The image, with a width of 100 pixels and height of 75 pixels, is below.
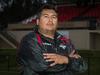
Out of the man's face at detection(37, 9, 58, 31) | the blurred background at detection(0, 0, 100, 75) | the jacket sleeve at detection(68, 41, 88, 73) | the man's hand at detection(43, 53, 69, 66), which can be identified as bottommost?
the blurred background at detection(0, 0, 100, 75)

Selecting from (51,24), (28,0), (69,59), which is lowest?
(28,0)

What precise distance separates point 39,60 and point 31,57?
0.06 meters

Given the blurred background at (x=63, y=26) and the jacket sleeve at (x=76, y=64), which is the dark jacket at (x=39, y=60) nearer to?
the jacket sleeve at (x=76, y=64)

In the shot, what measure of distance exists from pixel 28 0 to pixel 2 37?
441cm

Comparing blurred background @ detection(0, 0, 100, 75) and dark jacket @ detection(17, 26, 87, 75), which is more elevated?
dark jacket @ detection(17, 26, 87, 75)

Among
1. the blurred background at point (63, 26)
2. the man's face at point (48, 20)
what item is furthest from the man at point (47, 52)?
the blurred background at point (63, 26)

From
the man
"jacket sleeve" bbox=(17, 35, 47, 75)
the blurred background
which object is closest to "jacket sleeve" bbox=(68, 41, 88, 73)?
the man

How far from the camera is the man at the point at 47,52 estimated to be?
9.71ft

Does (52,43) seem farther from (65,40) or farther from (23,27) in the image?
(23,27)

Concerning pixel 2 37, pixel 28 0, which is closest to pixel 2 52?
pixel 2 37

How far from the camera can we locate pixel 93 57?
1477 cm

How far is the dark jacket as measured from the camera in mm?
2951

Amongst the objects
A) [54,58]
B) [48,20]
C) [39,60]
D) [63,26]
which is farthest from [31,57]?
[63,26]

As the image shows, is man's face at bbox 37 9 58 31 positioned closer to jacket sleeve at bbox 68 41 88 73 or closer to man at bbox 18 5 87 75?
man at bbox 18 5 87 75
